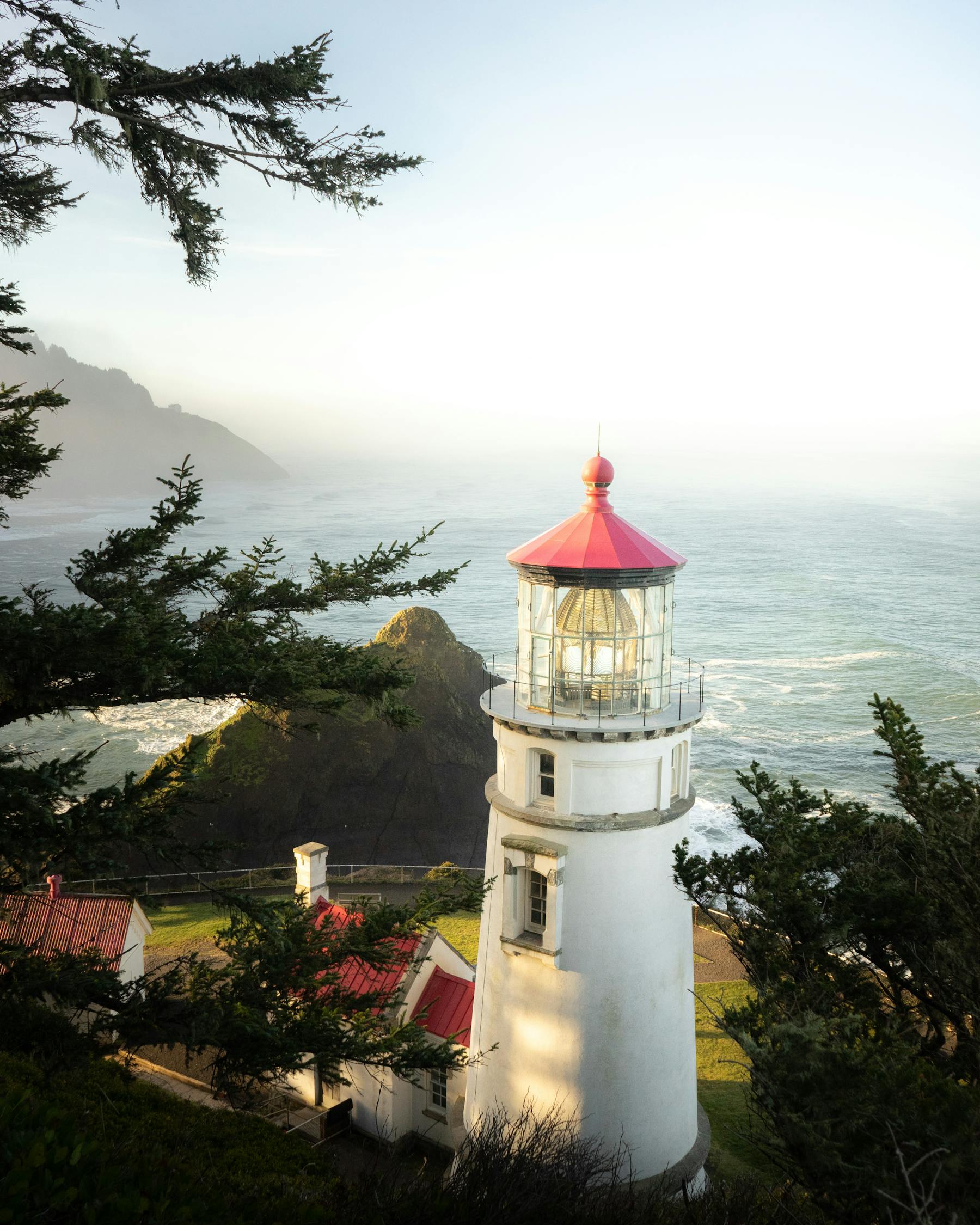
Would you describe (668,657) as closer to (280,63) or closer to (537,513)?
(280,63)

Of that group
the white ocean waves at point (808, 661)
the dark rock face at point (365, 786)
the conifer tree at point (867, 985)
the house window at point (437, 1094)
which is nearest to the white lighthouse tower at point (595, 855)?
the conifer tree at point (867, 985)

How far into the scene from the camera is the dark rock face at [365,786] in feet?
86.1

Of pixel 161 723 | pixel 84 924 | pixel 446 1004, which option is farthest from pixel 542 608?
pixel 161 723

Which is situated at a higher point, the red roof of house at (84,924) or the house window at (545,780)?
the house window at (545,780)

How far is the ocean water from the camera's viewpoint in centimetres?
3884

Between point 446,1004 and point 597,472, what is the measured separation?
7.42 meters

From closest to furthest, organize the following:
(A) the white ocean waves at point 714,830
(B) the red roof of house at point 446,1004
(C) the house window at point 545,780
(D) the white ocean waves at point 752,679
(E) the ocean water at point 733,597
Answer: (C) the house window at point 545,780, (B) the red roof of house at point 446,1004, (A) the white ocean waves at point 714,830, (E) the ocean water at point 733,597, (D) the white ocean waves at point 752,679

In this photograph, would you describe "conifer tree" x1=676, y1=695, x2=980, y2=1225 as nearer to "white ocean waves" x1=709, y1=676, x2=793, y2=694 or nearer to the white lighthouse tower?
the white lighthouse tower

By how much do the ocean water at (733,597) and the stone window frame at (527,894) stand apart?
310 cm

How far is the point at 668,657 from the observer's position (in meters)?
9.52

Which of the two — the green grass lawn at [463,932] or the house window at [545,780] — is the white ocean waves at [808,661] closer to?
the green grass lawn at [463,932]

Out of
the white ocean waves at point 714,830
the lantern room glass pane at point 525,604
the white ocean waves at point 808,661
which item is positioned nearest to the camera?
the lantern room glass pane at point 525,604

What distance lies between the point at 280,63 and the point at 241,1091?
677 centimetres

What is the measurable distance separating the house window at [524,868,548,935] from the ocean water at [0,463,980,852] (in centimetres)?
315
